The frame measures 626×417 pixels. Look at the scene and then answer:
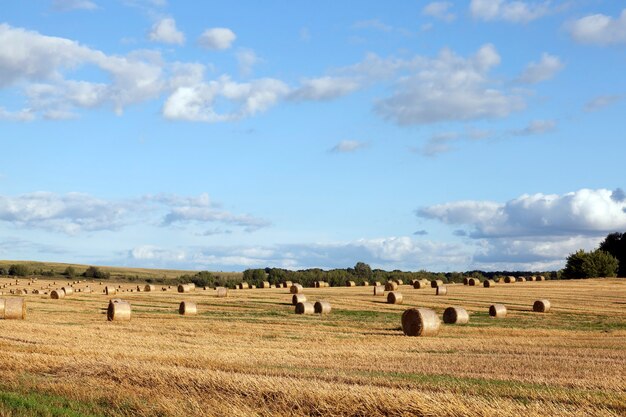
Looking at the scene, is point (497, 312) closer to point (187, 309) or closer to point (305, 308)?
point (305, 308)

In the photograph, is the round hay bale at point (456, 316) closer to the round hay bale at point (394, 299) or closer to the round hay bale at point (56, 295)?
the round hay bale at point (394, 299)

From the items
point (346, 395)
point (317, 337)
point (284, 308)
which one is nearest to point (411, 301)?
point (284, 308)

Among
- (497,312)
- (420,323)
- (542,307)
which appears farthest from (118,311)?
(542,307)

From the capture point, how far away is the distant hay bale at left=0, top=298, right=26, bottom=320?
108 ft

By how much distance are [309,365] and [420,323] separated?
457 inches

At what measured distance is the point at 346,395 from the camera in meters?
10.3

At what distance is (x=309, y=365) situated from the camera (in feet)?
58.3

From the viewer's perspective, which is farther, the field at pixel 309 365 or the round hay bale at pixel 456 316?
the round hay bale at pixel 456 316

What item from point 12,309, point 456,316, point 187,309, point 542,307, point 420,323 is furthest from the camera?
point 542,307

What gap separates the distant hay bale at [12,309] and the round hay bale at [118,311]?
3.62 metres

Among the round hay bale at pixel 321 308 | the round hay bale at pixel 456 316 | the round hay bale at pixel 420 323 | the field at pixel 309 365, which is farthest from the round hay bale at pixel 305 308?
the round hay bale at pixel 420 323

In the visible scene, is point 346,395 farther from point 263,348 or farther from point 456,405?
point 263,348

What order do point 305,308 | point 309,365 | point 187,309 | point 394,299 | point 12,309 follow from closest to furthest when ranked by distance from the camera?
point 309,365 → point 12,309 → point 187,309 → point 305,308 → point 394,299

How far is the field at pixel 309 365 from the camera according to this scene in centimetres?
1045
